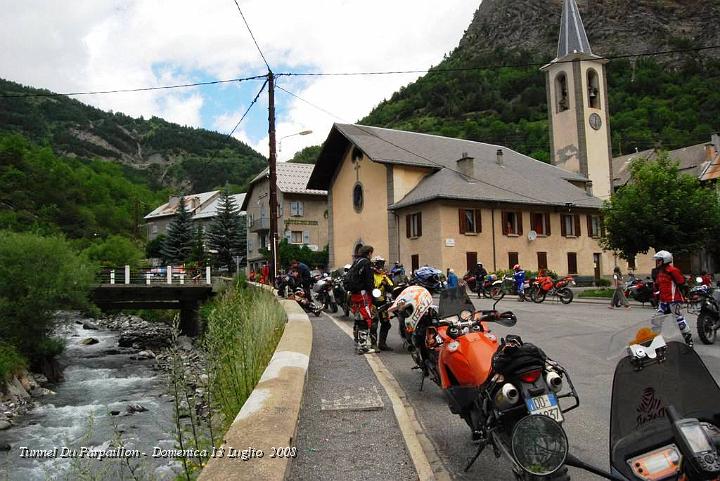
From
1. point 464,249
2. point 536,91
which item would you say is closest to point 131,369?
point 464,249

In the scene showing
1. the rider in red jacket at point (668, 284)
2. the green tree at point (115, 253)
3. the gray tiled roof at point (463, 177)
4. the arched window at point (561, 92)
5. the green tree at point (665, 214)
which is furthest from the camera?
the green tree at point (115, 253)

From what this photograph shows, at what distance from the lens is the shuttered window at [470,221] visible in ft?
111

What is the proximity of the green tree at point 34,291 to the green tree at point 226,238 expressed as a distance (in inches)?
1405

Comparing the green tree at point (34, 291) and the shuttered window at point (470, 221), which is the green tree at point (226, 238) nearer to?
the shuttered window at point (470, 221)

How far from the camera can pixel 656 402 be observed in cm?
307

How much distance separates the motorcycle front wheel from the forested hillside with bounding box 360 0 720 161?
1464 inches

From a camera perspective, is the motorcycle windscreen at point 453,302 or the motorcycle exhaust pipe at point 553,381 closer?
the motorcycle exhaust pipe at point 553,381

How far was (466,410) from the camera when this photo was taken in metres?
4.39

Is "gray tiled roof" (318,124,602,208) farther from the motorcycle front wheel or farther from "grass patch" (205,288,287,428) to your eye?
"grass patch" (205,288,287,428)

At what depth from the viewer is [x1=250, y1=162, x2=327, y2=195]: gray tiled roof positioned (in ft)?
183

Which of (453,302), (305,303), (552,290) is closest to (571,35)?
(552,290)

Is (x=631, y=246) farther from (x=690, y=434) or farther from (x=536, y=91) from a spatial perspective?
(x=536, y=91)

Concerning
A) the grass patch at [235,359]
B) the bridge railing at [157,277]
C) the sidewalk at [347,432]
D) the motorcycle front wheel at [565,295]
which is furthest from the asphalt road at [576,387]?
the bridge railing at [157,277]

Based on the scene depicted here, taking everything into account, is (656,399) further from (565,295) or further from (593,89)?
(593,89)
